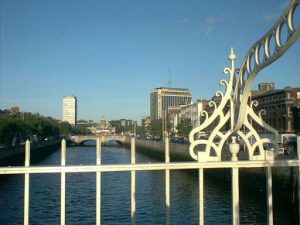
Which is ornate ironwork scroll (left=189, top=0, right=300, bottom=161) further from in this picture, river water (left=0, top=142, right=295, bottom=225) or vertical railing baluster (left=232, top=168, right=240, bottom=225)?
river water (left=0, top=142, right=295, bottom=225)

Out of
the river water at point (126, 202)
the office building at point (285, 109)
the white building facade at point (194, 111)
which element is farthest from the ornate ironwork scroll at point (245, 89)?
the white building facade at point (194, 111)

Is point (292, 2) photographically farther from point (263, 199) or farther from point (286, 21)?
point (263, 199)

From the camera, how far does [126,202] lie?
29.1 m

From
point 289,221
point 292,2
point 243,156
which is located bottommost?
point 289,221

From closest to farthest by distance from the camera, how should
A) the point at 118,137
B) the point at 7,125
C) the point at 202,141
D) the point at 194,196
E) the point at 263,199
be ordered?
the point at 202,141 → the point at 263,199 → the point at 194,196 → the point at 7,125 → the point at 118,137

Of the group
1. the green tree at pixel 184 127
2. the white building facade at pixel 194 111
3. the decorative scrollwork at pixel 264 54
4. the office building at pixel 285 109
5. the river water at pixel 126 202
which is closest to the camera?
the decorative scrollwork at pixel 264 54

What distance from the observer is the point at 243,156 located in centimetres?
4375

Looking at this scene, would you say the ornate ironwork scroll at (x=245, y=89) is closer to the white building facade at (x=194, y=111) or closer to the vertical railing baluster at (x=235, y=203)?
the vertical railing baluster at (x=235, y=203)

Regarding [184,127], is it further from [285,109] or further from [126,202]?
[126,202]

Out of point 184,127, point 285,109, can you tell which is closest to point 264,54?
point 285,109

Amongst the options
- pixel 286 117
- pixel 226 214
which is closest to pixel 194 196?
pixel 226 214

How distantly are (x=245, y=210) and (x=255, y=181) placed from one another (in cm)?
1089

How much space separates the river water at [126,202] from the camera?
84.4ft

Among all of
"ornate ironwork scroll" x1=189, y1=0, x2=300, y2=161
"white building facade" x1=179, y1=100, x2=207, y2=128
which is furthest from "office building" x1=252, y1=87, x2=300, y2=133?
"ornate ironwork scroll" x1=189, y1=0, x2=300, y2=161
